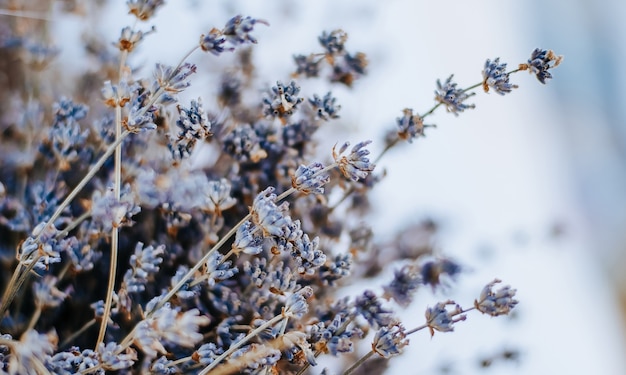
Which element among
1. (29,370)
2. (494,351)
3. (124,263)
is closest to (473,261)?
(494,351)

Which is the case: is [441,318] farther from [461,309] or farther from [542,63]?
[542,63]

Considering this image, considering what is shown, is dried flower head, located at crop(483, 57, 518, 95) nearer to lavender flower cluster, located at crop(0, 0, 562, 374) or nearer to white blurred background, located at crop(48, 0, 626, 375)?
lavender flower cluster, located at crop(0, 0, 562, 374)

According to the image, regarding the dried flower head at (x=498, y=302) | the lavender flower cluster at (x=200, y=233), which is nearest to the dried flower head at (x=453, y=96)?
the lavender flower cluster at (x=200, y=233)

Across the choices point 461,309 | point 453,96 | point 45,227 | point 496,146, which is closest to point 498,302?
point 461,309

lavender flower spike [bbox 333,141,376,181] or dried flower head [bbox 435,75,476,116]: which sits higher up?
dried flower head [bbox 435,75,476,116]

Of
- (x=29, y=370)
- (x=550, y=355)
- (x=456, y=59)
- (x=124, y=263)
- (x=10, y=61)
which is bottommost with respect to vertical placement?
(x=29, y=370)

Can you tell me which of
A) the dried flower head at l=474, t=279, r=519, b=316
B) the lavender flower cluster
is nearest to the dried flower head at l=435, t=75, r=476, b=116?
the lavender flower cluster

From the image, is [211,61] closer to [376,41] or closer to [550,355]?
[376,41]
